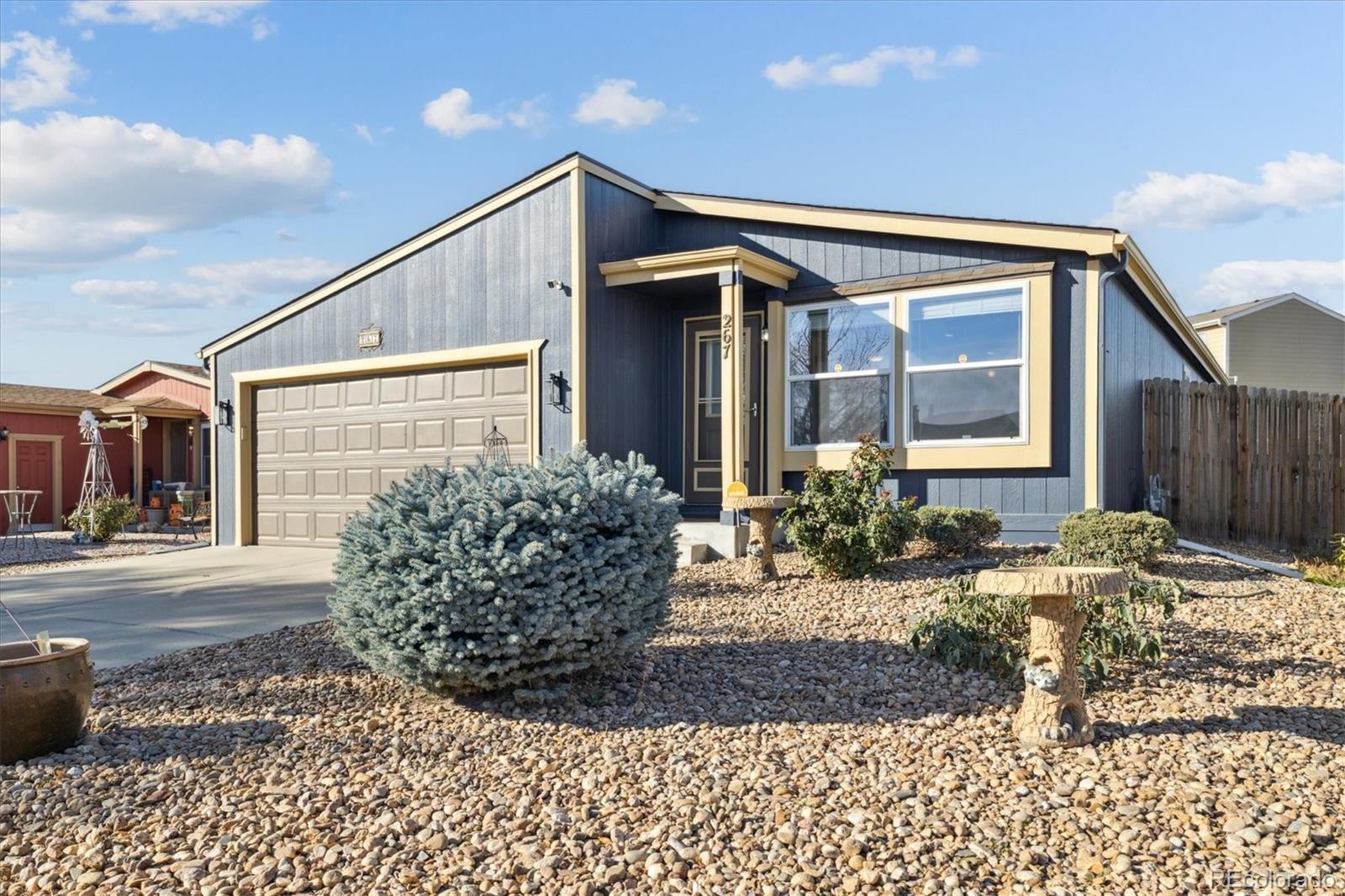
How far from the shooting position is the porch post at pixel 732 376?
338 inches

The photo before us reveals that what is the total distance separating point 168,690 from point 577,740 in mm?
2253

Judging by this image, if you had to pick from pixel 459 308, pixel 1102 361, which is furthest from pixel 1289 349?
pixel 459 308

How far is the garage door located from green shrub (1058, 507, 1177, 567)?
5198 millimetres

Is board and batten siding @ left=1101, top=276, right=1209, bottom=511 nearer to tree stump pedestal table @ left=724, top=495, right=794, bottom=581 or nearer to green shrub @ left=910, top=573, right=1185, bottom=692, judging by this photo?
tree stump pedestal table @ left=724, top=495, right=794, bottom=581

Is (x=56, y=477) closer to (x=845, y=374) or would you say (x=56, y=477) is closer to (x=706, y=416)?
(x=706, y=416)

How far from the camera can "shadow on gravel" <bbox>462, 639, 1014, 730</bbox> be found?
12.8ft

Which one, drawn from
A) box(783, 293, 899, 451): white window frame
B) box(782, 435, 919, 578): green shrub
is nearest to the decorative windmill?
box(783, 293, 899, 451): white window frame

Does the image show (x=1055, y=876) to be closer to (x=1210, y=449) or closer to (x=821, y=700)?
(x=821, y=700)

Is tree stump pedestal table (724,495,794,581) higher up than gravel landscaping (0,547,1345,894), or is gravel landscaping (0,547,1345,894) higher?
tree stump pedestal table (724,495,794,581)

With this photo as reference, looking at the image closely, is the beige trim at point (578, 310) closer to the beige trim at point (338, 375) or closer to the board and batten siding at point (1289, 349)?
the beige trim at point (338, 375)

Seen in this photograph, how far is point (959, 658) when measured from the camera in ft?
14.6

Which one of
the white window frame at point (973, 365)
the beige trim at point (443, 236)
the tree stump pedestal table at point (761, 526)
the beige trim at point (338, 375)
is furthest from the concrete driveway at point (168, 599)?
the white window frame at point (973, 365)

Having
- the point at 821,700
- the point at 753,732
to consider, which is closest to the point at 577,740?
the point at 753,732

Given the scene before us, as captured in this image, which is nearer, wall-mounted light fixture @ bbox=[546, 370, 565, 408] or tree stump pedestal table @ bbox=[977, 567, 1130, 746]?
tree stump pedestal table @ bbox=[977, 567, 1130, 746]
